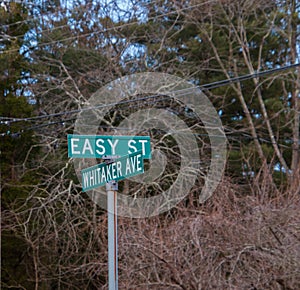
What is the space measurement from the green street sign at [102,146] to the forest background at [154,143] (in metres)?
3.42

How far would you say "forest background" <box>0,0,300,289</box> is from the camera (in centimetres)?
783

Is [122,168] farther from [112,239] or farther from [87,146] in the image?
[112,239]

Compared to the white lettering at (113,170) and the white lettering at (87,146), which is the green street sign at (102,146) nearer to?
the white lettering at (87,146)

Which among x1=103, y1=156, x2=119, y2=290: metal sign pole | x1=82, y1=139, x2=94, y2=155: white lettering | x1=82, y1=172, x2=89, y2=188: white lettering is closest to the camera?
x1=103, y1=156, x2=119, y2=290: metal sign pole

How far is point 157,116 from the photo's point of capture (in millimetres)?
11680

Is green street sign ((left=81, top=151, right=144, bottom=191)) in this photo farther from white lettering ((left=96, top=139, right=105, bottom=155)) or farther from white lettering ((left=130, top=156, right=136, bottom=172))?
white lettering ((left=96, top=139, right=105, bottom=155))

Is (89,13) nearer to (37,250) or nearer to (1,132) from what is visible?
(1,132)

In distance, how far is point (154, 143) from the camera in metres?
11.7

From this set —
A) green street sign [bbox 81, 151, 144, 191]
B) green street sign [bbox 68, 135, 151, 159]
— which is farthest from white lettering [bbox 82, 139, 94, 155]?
green street sign [bbox 81, 151, 144, 191]

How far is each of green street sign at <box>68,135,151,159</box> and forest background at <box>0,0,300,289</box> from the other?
342 cm

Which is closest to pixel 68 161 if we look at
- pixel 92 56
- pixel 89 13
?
pixel 92 56

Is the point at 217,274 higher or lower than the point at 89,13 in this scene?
lower

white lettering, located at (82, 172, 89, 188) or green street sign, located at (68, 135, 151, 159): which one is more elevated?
green street sign, located at (68, 135, 151, 159)

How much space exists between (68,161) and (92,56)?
286cm
